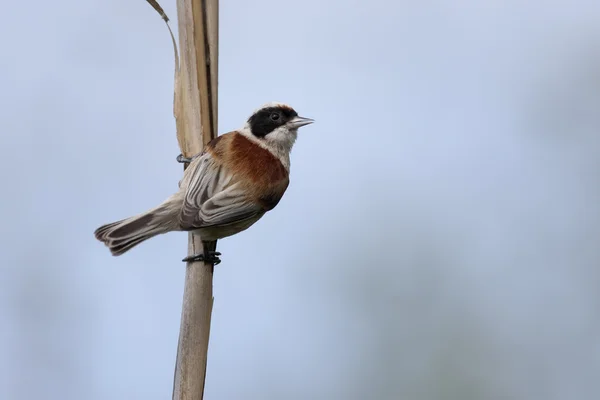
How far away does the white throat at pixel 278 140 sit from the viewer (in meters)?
3.24

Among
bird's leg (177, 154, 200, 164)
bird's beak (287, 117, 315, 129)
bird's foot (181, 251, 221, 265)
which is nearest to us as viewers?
bird's foot (181, 251, 221, 265)

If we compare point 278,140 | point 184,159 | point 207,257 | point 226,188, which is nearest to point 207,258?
point 207,257

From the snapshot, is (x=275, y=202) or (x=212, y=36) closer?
(x=212, y=36)

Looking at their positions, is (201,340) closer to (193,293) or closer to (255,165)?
(193,293)

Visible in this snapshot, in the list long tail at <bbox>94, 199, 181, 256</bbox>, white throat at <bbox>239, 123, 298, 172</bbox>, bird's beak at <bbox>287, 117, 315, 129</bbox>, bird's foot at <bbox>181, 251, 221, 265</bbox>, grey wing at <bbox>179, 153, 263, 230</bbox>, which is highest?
bird's beak at <bbox>287, 117, 315, 129</bbox>

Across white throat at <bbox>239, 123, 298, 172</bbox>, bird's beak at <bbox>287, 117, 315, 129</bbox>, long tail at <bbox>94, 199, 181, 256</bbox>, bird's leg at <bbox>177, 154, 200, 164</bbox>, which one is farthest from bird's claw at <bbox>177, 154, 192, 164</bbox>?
bird's beak at <bbox>287, 117, 315, 129</bbox>

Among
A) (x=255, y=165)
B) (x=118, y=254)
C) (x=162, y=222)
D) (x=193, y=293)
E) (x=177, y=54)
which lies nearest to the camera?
(x=193, y=293)

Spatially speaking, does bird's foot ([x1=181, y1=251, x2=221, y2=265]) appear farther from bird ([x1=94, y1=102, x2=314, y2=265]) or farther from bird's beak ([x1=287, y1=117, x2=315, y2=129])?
bird's beak ([x1=287, y1=117, x2=315, y2=129])

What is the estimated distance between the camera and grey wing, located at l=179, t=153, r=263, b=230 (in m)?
2.59

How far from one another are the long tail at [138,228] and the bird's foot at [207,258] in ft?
1.26

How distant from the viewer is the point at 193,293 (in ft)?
6.59

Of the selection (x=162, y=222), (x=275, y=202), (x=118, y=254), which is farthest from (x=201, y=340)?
(x=275, y=202)

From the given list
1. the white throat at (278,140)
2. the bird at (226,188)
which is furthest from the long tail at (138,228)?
the white throat at (278,140)

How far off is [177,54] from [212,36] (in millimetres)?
122
